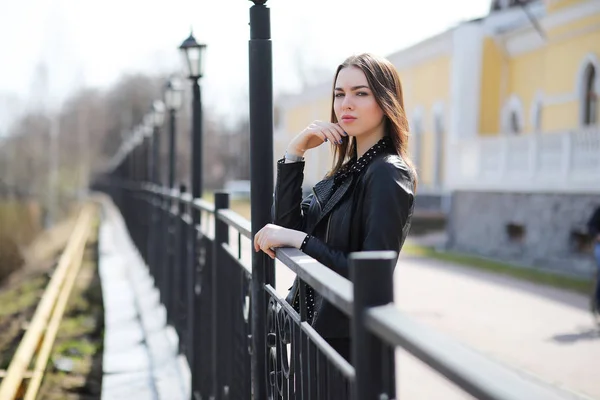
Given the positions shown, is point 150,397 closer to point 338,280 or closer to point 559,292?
point 338,280

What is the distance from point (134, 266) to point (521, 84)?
14.8 meters

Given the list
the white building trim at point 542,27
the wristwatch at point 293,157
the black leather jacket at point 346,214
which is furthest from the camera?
the white building trim at point 542,27

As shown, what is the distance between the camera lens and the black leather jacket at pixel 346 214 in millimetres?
2561

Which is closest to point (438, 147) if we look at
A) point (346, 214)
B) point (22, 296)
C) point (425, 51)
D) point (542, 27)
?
point (425, 51)

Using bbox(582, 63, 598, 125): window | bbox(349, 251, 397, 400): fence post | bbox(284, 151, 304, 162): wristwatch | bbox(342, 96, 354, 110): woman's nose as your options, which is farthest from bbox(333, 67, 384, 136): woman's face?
bbox(582, 63, 598, 125): window

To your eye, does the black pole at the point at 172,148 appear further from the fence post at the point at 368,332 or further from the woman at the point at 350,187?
the fence post at the point at 368,332

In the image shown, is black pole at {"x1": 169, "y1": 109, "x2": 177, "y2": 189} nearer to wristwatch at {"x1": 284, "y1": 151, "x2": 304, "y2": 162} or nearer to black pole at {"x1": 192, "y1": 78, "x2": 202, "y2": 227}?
black pole at {"x1": 192, "y1": 78, "x2": 202, "y2": 227}

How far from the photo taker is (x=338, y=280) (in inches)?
82.0

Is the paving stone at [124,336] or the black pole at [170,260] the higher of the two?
the black pole at [170,260]

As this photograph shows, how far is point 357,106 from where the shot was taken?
2893mm

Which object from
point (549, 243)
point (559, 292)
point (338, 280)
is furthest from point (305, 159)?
point (549, 243)

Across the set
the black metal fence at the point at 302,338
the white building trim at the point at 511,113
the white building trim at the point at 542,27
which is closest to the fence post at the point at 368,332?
the black metal fence at the point at 302,338

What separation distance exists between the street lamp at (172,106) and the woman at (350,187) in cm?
831

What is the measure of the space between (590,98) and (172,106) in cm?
1179
